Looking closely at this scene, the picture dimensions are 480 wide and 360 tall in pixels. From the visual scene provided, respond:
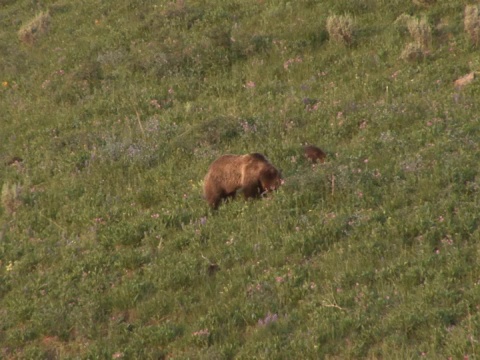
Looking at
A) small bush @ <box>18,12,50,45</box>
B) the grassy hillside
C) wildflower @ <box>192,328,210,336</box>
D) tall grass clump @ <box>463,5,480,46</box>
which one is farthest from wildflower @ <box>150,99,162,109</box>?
wildflower @ <box>192,328,210,336</box>

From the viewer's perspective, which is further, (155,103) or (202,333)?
(155,103)

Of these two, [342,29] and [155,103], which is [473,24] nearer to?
[342,29]

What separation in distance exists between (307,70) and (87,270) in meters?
7.37

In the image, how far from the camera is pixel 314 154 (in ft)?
35.4

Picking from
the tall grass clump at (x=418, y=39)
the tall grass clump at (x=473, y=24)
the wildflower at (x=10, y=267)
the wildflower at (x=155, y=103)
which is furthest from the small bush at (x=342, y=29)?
the wildflower at (x=10, y=267)

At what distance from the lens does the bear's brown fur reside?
10719 mm

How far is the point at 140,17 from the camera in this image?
63.5 ft

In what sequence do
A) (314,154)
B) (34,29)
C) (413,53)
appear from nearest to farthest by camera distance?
(314,154) → (413,53) → (34,29)

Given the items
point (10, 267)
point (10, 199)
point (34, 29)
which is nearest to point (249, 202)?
point (10, 267)

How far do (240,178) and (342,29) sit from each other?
669 centimetres

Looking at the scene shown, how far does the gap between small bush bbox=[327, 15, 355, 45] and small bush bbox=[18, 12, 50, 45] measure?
834cm

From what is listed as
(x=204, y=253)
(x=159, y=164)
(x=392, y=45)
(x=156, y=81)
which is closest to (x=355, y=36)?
(x=392, y=45)

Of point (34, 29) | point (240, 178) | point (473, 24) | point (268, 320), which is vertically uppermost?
point (268, 320)

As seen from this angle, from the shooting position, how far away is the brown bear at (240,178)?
9875 millimetres
